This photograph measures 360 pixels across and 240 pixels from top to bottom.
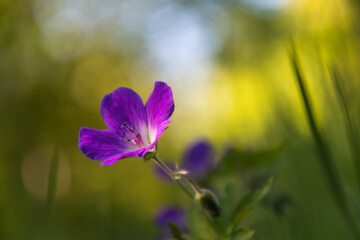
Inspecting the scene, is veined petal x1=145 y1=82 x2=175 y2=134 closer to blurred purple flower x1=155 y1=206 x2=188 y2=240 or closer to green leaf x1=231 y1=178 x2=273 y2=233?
green leaf x1=231 y1=178 x2=273 y2=233

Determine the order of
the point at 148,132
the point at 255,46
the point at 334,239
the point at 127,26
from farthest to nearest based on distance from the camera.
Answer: the point at 127,26 → the point at 255,46 → the point at 334,239 → the point at 148,132

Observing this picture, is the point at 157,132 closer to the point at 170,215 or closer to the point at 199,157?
the point at 170,215

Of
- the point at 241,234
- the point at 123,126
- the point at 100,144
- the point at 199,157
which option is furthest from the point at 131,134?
the point at 199,157

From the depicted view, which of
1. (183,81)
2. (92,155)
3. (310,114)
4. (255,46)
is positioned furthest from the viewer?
(183,81)

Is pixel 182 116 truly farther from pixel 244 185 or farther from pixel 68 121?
pixel 244 185

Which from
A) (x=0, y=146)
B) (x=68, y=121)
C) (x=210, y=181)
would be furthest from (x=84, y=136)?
(x=68, y=121)

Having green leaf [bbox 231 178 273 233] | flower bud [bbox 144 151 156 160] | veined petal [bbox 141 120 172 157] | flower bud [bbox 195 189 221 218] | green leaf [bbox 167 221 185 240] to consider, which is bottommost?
green leaf [bbox 231 178 273 233]

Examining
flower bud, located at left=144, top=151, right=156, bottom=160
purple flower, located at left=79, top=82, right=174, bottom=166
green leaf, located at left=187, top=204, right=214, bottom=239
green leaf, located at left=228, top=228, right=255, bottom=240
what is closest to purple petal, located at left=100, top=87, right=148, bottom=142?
purple flower, located at left=79, top=82, right=174, bottom=166
